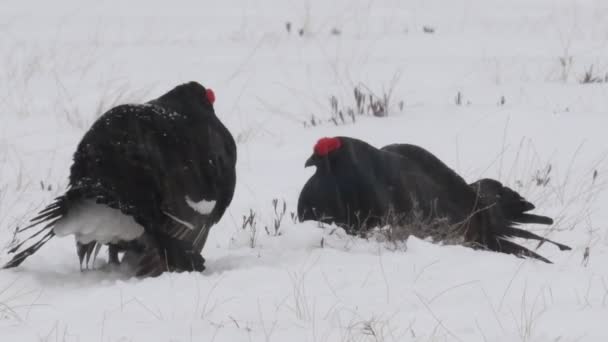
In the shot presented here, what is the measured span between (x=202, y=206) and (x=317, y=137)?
339 cm

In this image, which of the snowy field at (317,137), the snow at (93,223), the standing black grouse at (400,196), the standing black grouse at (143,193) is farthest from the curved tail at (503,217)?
Answer: the snow at (93,223)

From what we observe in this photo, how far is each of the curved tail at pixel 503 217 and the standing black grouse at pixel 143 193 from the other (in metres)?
1.49

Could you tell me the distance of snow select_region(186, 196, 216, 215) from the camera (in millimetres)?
4199

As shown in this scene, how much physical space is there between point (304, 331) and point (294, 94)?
A: 19.0 feet

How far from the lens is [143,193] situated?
4.05m

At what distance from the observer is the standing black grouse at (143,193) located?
405 cm

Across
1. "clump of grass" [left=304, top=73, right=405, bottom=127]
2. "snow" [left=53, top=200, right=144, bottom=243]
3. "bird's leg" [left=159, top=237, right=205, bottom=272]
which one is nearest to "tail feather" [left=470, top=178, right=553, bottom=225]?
"bird's leg" [left=159, top=237, right=205, bottom=272]

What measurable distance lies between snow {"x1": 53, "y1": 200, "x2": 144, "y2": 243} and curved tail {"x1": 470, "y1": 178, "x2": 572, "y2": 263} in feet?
6.45

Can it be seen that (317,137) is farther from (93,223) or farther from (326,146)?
(93,223)

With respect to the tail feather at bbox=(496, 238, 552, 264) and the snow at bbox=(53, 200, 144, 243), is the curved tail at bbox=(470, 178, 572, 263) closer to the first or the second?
the tail feather at bbox=(496, 238, 552, 264)

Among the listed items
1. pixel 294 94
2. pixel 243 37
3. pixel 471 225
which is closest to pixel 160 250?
pixel 471 225

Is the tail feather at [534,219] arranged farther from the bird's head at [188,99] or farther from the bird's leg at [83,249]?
the bird's leg at [83,249]

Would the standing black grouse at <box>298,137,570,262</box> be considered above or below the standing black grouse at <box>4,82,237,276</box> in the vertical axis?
below

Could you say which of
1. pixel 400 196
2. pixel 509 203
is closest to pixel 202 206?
pixel 400 196
